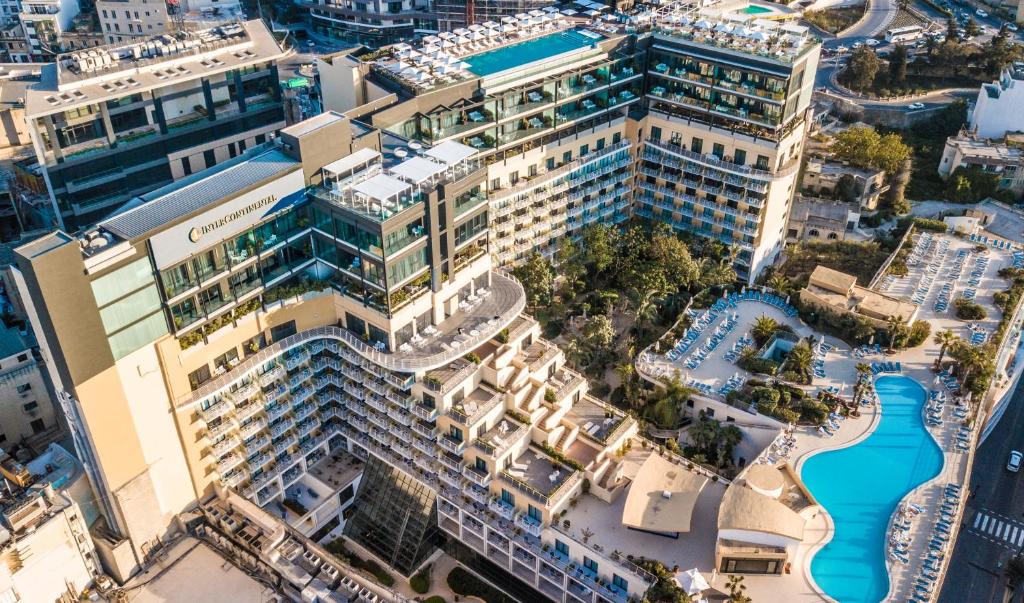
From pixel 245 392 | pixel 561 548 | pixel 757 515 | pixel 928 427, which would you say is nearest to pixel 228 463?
pixel 245 392

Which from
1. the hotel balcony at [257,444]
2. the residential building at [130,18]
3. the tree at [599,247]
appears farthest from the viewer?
the residential building at [130,18]

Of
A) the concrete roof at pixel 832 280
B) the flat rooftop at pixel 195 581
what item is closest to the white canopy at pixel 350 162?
the flat rooftop at pixel 195 581

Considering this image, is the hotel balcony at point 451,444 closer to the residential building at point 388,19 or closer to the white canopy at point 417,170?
the white canopy at point 417,170

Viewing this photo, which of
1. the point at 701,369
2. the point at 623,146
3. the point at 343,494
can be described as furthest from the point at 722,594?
the point at 623,146

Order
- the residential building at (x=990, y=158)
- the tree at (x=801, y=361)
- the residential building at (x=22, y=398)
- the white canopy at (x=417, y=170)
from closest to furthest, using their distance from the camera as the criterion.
→ 1. the white canopy at (x=417, y=170)
2. the residential building at (x=22, y=398)
3. the tree at (x=801, y=361)
4. the residential building at (x=990, y=158)

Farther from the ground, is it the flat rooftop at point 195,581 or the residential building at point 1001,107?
the residential building at point 1001,107
